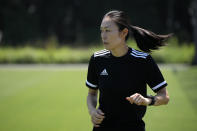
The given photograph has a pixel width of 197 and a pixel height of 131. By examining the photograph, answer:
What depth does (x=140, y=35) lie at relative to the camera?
155 inches

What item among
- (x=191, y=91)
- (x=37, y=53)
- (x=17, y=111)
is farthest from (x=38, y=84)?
(x=37, y=53)

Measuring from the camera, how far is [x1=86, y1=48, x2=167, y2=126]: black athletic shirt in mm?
3664

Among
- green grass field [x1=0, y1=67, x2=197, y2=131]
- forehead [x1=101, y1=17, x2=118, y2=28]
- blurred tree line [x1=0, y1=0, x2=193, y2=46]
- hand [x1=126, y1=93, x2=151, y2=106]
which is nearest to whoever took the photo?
hand [x1=126, y1=93, x2=151, y2=106]

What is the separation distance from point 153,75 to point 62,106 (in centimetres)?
655

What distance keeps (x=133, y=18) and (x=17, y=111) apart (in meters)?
40.9

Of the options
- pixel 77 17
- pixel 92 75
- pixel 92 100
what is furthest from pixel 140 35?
pixel 77 17

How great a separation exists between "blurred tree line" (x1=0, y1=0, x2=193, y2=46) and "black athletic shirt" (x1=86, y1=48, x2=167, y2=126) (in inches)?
1701

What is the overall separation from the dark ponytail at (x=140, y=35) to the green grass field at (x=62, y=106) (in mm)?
3852

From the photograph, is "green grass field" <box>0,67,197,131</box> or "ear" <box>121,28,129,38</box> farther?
"green grass field" <box>0,67,197,131</box>

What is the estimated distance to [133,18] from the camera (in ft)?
161

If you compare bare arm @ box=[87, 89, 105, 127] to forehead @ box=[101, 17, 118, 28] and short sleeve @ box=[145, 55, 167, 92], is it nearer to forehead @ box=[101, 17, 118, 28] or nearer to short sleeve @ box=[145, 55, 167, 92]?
short sleeve @ box=[145, 55, 167, 92]

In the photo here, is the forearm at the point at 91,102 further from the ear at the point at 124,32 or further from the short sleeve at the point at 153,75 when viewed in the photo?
the ear at the point at 124,32

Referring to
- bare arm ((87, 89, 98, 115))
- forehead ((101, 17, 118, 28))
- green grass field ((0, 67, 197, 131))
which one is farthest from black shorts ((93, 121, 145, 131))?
A: green grass field ((0, 67, 197, 131))

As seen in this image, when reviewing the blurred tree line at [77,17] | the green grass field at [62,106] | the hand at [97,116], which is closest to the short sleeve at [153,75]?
the hand at [97,116]
